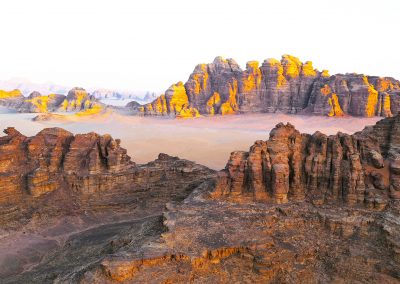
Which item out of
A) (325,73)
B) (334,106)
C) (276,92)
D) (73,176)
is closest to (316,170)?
(73,176)

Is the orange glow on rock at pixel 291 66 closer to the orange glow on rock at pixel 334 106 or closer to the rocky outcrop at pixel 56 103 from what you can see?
the orange glow on rock at pixel 334 106

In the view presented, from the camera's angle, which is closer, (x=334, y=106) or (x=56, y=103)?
(x=334, y=106)

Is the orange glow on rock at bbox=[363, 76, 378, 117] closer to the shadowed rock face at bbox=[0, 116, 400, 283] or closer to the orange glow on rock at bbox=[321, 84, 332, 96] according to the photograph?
the orange glow on rock at bbox=[321, 84, 332, 96]

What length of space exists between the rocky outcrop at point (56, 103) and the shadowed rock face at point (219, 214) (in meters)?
95.7

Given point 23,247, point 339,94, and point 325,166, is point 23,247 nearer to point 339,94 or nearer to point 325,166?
point 325,166

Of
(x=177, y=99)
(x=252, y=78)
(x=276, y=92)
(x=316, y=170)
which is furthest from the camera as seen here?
(x=177, y=99)

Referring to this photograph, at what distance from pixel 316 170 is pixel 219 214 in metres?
8.94

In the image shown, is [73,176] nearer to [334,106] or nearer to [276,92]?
[334,106]

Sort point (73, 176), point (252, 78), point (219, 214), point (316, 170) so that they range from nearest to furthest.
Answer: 1. point (219, 214)
2. point (316, 170)
3. point (73, 176)
4. point (252, 78)

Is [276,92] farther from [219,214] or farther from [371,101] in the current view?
[219,214]

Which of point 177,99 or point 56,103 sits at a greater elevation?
point 177,99

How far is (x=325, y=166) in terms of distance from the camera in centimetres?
2772

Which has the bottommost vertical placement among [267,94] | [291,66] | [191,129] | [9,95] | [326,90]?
[191,129]

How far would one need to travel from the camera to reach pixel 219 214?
25.7 metres
